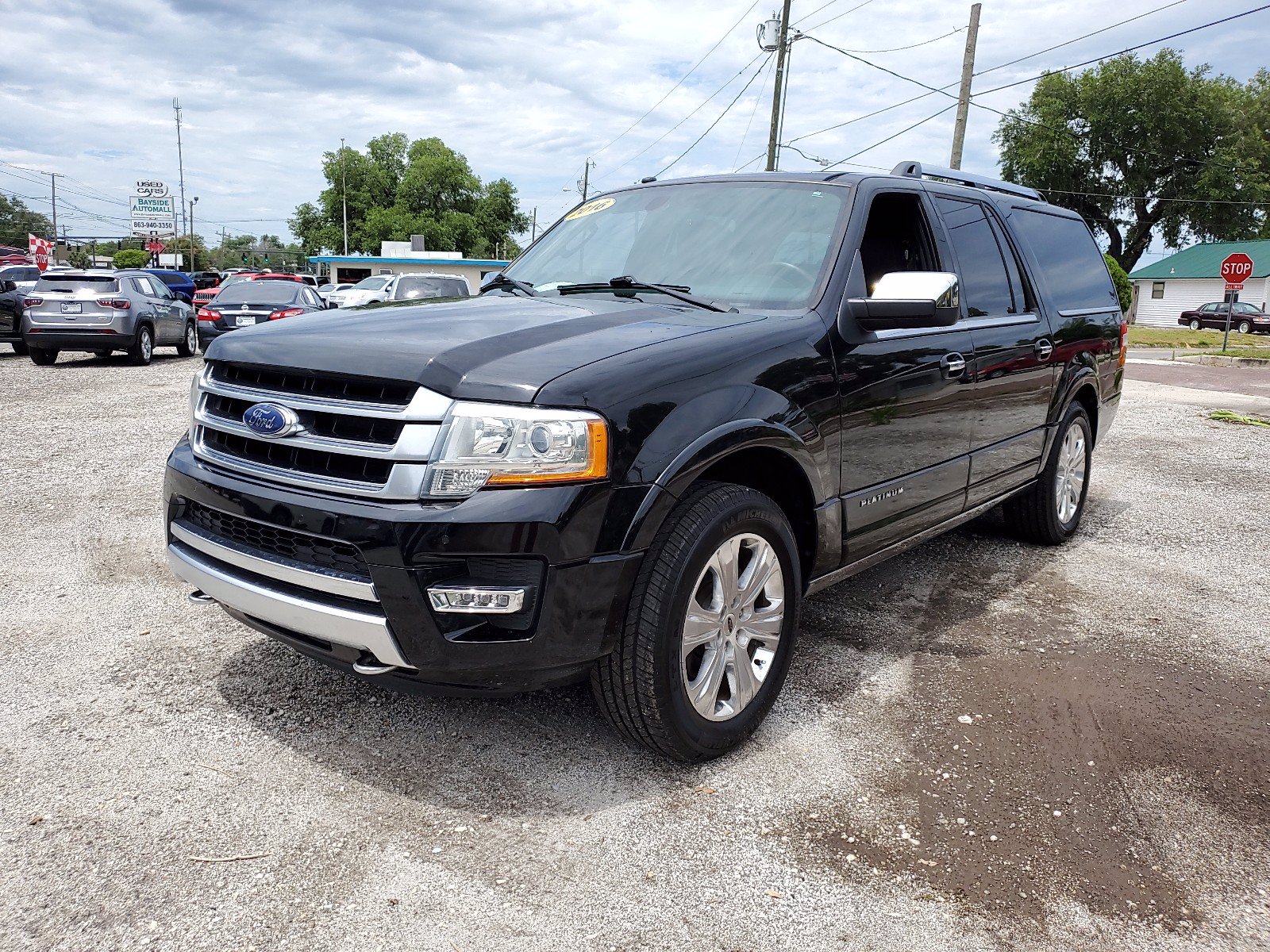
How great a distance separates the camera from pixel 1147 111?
49.3 meters

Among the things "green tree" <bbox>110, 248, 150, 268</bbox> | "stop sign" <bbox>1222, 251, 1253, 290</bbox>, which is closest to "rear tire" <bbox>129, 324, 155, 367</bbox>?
"stop sign" <bbox>1222, 251, 1253, 290</bbox>

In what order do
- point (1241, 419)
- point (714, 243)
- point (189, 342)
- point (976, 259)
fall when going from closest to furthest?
point (714, 243) → point (976, 259) → point (1241, 419) → point (189, 342)

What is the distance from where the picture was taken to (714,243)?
3859mm

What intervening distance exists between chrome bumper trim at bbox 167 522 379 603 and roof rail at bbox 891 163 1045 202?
9.77 feet

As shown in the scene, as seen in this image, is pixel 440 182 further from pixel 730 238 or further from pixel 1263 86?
pixel 730 238

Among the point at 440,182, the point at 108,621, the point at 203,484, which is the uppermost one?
the point at 440,182

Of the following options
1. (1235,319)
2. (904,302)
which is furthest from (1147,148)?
(904,302)

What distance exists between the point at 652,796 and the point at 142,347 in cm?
1547

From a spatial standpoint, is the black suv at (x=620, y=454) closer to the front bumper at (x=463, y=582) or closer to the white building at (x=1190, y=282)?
the front bumper at (x=463, y=582)

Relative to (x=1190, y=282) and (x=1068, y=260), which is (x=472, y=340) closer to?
(x=1068, y=260)

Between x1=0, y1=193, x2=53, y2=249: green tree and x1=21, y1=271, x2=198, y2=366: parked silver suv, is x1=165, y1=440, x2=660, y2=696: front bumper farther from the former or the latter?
x1=0, y1=193, x2=53, y2=249: green tree

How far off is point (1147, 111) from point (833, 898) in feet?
186

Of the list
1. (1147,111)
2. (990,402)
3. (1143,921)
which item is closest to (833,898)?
(1143,921)

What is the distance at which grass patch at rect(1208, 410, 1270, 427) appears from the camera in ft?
38.5
